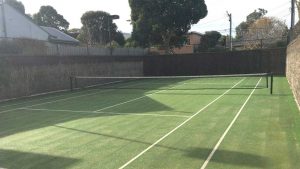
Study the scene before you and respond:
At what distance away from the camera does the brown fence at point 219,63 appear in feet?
102

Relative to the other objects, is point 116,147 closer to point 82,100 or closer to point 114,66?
point 82,100

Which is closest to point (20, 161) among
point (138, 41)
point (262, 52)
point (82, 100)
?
point (82, 100)

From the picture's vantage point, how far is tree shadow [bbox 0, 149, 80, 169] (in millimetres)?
7363

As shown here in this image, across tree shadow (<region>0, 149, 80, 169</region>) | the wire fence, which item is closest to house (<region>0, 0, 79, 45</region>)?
the wire fence

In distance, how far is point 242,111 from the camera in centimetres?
1283

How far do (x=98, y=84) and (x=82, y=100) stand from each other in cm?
986

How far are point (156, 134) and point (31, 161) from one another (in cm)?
356

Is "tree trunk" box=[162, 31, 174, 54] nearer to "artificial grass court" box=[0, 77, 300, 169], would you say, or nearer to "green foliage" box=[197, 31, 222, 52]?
"green foliage" box=[197, 31, 222, 52]

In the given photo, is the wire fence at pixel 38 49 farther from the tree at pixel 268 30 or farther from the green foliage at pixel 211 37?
the green foliage at pixel 211 37

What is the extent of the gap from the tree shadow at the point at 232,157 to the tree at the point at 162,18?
111ft

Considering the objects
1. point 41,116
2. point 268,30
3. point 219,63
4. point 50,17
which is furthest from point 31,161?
point 50,17

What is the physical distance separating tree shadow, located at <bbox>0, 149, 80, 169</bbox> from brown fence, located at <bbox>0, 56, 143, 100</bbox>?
8.27m

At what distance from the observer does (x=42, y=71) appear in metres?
22.1

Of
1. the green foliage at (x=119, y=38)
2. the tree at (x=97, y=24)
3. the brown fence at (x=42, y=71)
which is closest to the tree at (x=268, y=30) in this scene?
the green foliage at (x=119, y=38)
